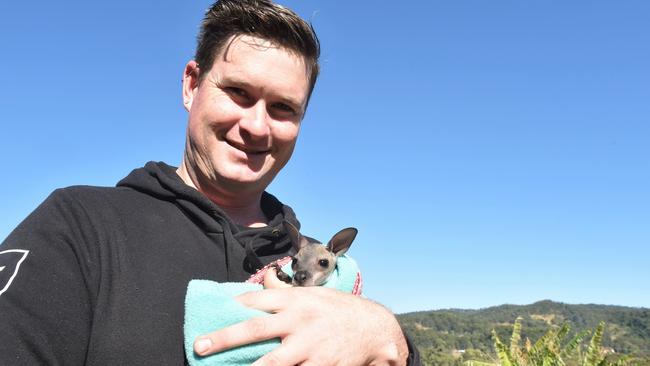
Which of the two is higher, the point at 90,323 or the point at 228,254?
the point at 228,254

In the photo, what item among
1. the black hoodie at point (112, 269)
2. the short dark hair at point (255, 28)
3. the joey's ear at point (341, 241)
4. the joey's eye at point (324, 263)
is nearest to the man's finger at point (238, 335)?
the black hoodie at point (112, 269)

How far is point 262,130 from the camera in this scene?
3.47 meters

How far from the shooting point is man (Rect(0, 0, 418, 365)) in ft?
7.79

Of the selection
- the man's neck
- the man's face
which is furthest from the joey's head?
the man's face

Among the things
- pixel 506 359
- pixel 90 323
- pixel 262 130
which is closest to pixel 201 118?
pixel 262 130

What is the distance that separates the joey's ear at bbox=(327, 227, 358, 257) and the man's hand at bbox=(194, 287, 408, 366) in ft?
3.54

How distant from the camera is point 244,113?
3459mm

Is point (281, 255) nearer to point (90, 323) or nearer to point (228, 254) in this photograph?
point (228, 254)

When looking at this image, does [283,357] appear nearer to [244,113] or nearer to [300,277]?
[300,277]

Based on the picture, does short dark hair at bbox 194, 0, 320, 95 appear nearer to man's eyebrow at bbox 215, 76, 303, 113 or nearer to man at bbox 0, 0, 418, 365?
man at bbox 0, 0, 418, 365

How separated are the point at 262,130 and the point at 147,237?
102 cm

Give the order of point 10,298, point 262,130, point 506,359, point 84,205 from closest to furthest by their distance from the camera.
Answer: point 10,298 < point 84,205 < point 262,130 < point 506,359

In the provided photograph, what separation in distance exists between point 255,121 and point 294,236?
89 cm

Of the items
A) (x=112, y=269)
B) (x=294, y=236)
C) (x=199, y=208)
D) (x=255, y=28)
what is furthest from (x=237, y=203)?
(x=112, y=269)
